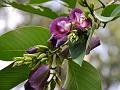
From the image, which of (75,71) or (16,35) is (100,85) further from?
(16,35)

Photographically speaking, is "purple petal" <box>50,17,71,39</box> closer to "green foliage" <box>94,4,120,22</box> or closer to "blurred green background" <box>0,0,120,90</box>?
"green foliage" <box>94,4,120,22</box>

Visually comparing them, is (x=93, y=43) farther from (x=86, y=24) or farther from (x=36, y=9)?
(x=36, y=9)


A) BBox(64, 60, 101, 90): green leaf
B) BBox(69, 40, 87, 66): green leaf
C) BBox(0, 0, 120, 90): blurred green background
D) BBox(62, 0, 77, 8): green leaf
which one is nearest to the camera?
BBox(69, 40, 87, 66): green leaf

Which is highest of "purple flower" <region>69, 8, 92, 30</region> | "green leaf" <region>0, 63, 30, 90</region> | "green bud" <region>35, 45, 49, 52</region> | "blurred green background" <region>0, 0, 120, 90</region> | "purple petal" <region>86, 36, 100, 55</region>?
"purple flower" <region>69, 8, 92, 30</region>

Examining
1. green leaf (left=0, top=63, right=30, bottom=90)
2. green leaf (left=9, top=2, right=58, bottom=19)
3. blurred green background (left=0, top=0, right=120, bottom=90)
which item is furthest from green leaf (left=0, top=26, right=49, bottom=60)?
blurred green background (left=0, top=0, right=120, bottom=90)

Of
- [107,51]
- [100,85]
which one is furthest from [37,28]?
[107,51]

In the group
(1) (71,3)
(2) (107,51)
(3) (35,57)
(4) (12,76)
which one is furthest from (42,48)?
(2) (107,51)

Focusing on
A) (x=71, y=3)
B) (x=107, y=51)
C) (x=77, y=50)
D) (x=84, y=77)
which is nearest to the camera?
(x=77, y=50)
